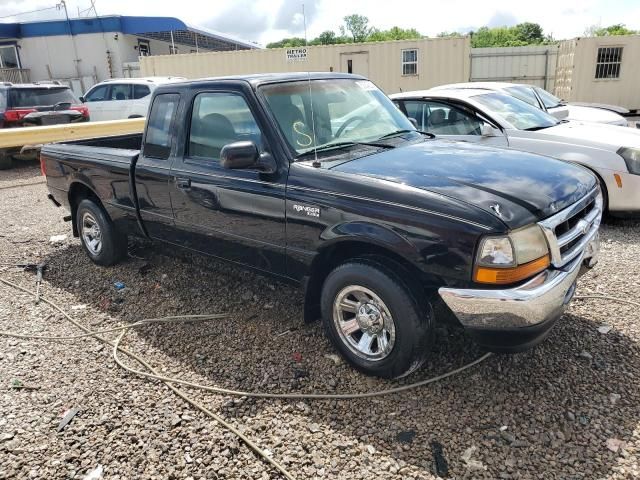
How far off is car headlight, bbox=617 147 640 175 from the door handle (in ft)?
15.7

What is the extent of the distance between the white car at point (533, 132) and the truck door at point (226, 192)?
258 centimetres

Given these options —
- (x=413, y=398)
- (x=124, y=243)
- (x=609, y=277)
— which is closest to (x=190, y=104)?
(x=124, y=243)

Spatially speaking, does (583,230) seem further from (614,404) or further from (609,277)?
(609,277)

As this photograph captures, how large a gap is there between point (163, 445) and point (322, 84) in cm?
283

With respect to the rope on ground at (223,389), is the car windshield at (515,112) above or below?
above

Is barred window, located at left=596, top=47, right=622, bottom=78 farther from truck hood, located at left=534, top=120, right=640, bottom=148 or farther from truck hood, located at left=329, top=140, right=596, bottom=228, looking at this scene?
truck hood, located at left=329, top=140, right=596, bottom=228

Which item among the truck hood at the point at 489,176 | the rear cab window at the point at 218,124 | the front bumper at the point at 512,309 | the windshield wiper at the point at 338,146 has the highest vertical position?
the rear cab window at the point at 218,124

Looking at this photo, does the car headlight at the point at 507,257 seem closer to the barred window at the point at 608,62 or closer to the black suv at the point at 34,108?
the black suv at the point at 34,108

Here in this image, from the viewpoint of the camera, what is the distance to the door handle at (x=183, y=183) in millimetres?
4093

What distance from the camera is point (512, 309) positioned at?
271cm

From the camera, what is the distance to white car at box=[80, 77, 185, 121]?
13773 millimetres

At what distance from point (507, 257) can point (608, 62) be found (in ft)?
63.5

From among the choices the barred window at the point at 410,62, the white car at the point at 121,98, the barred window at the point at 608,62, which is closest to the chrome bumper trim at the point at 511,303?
the white car at the point at 121,98

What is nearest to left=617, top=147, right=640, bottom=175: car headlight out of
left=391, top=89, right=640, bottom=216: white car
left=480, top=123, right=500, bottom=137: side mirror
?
left=391, top=89, right=640, bottom=216: white car
